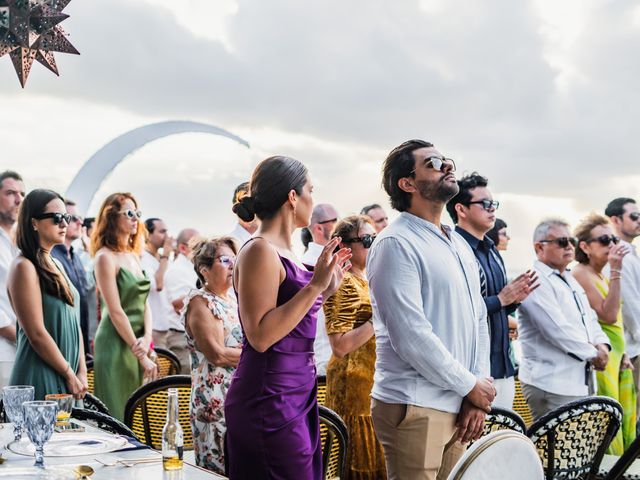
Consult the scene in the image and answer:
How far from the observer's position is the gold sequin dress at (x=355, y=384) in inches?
142

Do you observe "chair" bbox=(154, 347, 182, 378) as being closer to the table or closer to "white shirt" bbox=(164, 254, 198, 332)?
"white shirt" bbox=(164, 254, 198, 332)

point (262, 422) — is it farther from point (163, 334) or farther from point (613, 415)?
point (163, 334)

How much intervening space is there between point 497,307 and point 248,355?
155 centimetres

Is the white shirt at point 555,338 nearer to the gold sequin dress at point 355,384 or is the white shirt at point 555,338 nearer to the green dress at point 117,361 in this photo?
the gold sequin dress at point 355,384

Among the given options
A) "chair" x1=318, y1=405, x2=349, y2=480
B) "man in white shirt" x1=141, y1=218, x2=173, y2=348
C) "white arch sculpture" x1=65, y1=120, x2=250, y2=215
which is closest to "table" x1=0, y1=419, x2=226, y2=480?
"chair" x1=318, y1=405, x2=349, y2=480

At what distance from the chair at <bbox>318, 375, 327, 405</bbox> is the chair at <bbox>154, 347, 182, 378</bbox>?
1286 millimetres

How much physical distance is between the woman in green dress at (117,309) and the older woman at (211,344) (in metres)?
1.31

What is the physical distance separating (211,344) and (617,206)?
12.6 ft

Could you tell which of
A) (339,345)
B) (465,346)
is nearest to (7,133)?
(339,345)


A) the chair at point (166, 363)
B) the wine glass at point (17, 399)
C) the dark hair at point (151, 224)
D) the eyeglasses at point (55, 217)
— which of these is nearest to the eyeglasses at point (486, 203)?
the eyeglasses at point (55, 217)

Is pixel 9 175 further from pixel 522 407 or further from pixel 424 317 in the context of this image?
pixel 522 407

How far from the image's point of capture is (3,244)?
4.27 metres

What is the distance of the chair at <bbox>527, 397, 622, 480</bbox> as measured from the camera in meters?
2.80

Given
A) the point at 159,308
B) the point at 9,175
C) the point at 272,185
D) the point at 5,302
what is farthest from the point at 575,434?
the point at 159,308
